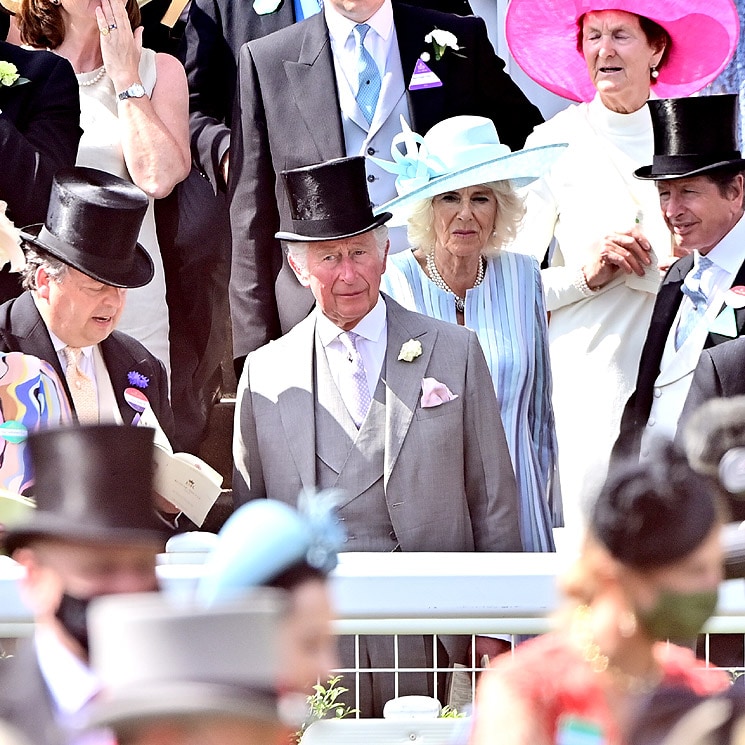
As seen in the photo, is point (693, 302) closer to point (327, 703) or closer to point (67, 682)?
point (327, 703)

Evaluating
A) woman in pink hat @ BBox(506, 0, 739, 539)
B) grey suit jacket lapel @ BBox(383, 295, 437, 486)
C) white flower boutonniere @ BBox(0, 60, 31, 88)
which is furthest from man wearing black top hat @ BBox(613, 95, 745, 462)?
white flower boutonniere @ BBox(0, 60, 31, 88)

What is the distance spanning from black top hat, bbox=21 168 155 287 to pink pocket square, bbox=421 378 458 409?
0.78 metres

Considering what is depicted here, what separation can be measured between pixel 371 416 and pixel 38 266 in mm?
916

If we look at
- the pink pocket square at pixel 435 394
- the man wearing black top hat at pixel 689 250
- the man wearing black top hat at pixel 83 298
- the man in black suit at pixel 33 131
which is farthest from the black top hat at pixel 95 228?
the man wearing black top hat at pixel 689 250

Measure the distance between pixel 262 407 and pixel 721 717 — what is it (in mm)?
2222

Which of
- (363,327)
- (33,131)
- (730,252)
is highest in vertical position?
(33,131)

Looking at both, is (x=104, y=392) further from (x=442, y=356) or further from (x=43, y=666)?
(x=43, y=666)

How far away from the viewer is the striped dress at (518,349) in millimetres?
4250

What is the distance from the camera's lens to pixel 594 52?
4641 millimetres

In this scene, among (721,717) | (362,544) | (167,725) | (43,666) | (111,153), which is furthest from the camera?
(111,153)

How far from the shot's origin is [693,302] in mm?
4215

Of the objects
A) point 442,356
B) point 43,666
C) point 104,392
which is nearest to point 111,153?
point 104,392

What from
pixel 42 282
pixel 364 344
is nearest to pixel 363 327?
pixel 364 344

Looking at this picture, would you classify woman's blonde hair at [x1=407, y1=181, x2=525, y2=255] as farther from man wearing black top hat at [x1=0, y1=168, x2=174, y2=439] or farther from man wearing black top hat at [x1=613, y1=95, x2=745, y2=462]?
man wearing black top hat at [x1=0, y1=168, x2=174, y2=439]
